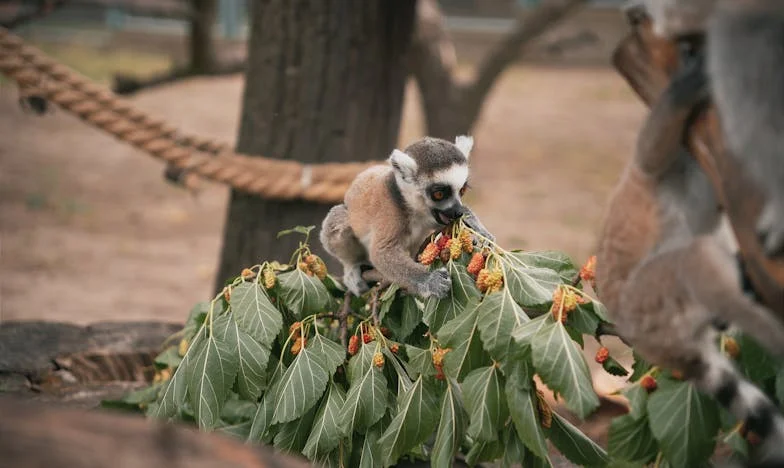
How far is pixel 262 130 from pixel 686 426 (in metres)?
2.87

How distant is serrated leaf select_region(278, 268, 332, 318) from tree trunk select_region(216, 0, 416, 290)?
61.2 inches

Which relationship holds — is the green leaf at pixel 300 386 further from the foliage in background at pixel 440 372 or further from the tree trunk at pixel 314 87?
the tree trunk at pixel 314 87

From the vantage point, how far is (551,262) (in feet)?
8.18

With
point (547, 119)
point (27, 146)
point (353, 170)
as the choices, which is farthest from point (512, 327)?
point (547, 119)

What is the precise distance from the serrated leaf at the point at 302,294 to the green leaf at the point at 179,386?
287mm

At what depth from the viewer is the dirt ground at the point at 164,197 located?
21.0 ft

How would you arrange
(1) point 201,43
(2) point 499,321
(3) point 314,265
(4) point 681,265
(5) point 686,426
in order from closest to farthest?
(4) point 681,265
(5) point 686,426
(2) point 499,321
(3) point 314,265
(1) point 201,43

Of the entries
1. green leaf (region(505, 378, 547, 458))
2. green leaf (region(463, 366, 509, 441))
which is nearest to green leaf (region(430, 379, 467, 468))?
green leaf (region(463, 366, 509, 441))

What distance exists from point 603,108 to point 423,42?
21.2 feet

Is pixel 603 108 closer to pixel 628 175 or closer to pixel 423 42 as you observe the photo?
pixel 423 42

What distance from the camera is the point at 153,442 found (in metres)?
1.33

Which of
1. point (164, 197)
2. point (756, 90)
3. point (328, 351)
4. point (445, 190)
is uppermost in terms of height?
point (756, 90)

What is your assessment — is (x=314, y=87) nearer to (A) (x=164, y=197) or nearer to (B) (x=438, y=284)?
(B) (x=438, y=284)

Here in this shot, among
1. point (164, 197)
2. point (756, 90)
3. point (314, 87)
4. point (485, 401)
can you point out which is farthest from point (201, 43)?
point (756, 90)
